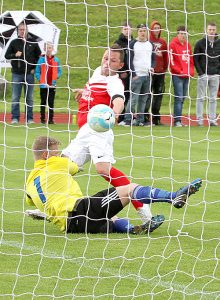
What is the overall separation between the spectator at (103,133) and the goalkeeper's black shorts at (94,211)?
0.41 m

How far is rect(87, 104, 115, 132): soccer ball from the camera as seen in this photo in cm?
1011

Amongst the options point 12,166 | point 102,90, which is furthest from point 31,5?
point 102,90

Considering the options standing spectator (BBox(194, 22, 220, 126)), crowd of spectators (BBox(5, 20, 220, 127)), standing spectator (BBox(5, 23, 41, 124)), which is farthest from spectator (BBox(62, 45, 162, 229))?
standing spectator (BBox(194, 22, 220, 126))

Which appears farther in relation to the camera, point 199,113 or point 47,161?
point 199,113

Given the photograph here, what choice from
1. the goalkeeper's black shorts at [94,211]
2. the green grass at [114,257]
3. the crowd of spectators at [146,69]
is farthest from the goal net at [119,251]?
the crowd of spectators at [146,69]

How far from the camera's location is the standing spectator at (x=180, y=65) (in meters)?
18.4

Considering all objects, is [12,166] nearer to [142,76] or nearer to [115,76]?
[115,76]

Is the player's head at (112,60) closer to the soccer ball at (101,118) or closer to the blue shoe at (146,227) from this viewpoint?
the soccer ball at (101,118)

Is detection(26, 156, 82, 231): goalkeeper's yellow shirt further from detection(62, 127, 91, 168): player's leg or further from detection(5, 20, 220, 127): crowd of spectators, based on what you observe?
detection(5, 20, 220, 127): crowd of spectators

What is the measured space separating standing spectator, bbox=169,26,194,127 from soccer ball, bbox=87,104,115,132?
22.6 feet

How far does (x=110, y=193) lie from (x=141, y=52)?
8.32 metres

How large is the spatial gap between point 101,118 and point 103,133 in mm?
388

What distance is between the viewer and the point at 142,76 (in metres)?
19.3

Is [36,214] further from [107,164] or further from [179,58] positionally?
[179,58]
